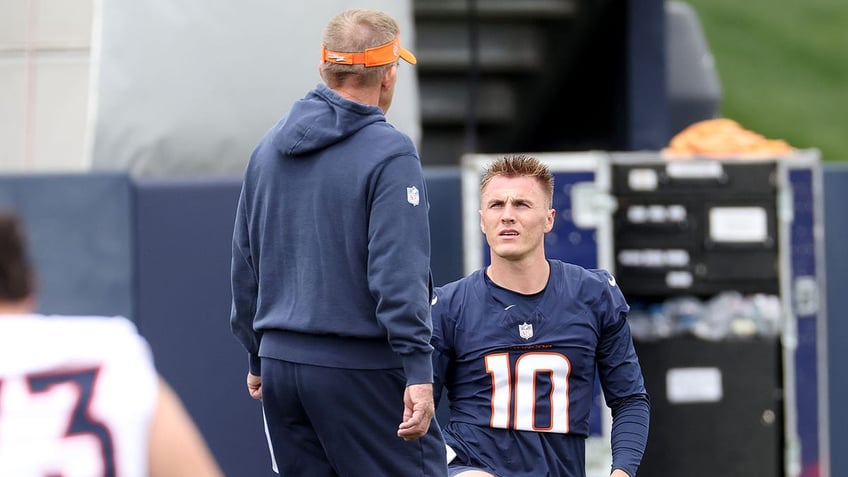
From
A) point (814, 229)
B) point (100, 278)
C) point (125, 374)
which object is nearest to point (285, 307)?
point (125, 374)

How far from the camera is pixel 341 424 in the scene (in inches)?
130

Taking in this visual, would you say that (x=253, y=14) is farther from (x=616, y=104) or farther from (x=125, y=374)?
(x=125, y=374)

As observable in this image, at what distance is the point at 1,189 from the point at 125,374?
11.6ft

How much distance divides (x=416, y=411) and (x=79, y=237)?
258 cm

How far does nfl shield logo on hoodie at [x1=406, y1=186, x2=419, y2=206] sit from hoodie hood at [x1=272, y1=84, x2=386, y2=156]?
23cm

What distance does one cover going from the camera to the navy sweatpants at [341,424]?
332 centimetres

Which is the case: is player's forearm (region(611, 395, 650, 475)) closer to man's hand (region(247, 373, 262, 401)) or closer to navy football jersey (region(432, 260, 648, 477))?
navy football jersey (region(432, 260, 648, 477))

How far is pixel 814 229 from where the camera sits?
600 centimetres

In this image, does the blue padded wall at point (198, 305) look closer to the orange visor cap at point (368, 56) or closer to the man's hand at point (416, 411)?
the orange visor cap at point (368, 56)

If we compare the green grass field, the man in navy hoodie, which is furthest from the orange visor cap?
the green grass field

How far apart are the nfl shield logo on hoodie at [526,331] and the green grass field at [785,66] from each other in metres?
13.7

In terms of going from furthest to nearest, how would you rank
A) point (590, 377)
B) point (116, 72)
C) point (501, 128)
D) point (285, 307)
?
point (501, 128) → point (116, 72) → point (590, 377) → point (285, 307)

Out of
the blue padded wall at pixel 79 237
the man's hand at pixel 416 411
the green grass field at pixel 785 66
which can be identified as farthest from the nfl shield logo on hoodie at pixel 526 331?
the green grass field at pixel 785 66

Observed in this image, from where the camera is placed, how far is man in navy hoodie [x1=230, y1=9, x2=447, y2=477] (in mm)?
3289
